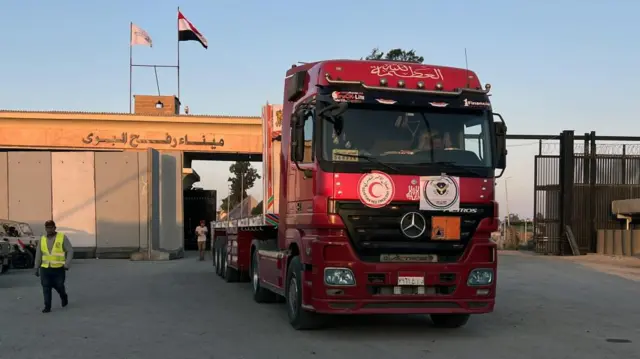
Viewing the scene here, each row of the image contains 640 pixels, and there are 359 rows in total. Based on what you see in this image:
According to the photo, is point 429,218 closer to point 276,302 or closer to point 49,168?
point 276,302

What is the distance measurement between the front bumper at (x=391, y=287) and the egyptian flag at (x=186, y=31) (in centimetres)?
3105

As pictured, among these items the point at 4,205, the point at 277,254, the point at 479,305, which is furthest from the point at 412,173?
the point at 4,205

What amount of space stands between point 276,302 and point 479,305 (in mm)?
5281

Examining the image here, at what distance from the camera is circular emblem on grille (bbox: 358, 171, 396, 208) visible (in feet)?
27.5

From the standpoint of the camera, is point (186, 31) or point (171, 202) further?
point (186, 31)

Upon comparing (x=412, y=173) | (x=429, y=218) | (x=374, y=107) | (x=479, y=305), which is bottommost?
(x=479, y=305)

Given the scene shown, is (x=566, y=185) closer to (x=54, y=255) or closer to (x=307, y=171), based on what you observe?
(x=307, y=171)

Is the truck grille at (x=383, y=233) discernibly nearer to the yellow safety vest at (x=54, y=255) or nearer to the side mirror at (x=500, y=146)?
the side mirror at (x=500, y=146)

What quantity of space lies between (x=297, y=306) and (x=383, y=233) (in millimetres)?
1794

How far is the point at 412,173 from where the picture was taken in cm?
854

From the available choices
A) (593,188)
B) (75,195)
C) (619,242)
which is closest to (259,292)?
(75,195)

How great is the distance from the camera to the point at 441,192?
8570 millimetres

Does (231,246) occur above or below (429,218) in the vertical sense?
below

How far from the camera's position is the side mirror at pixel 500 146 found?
352 inches
